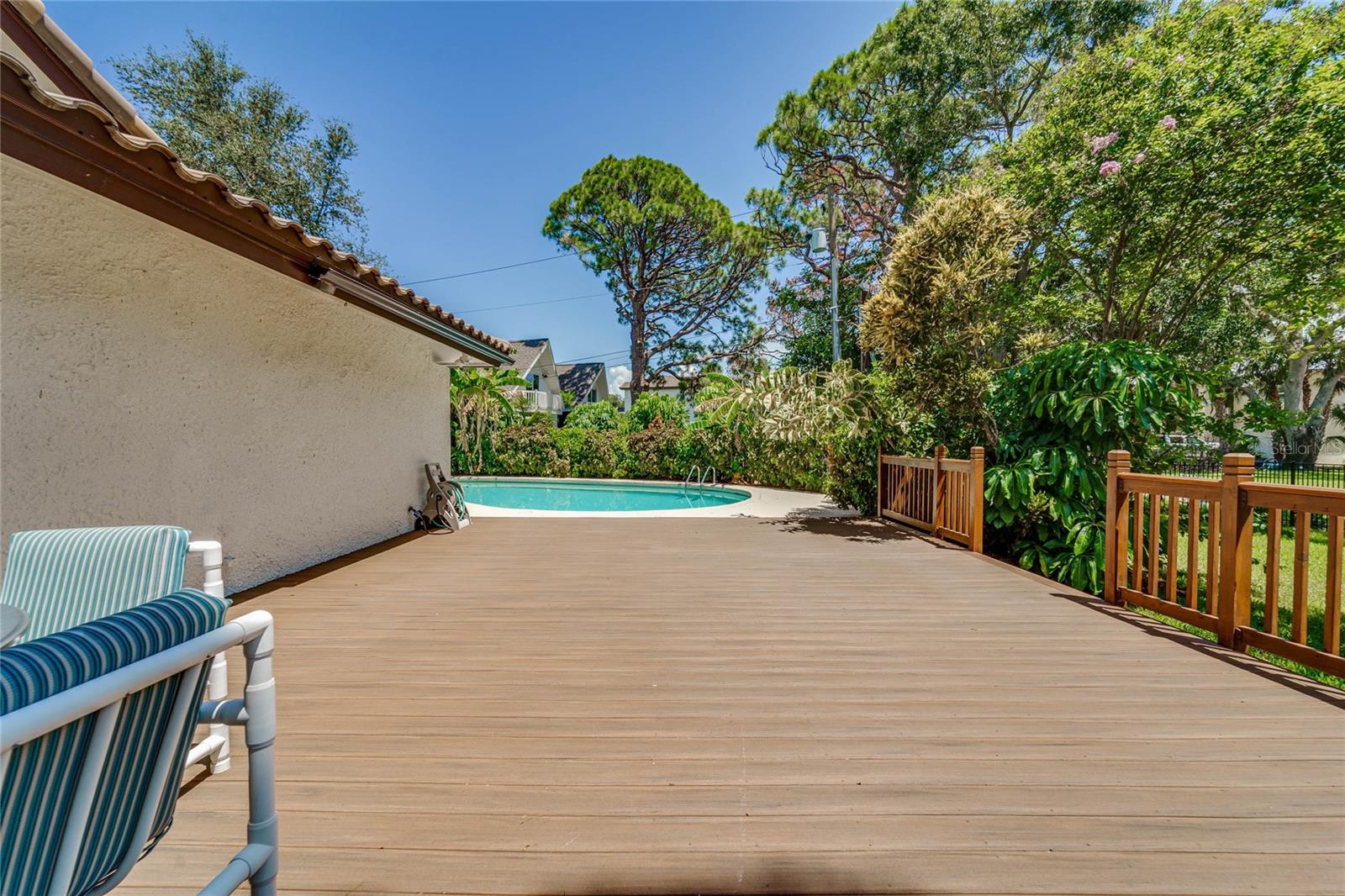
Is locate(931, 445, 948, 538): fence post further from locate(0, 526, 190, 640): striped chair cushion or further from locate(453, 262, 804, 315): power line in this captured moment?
locate(453, 262, 804, 315): power line

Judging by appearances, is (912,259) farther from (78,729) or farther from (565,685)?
(78,729)

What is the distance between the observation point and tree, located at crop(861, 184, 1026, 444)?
235 inches

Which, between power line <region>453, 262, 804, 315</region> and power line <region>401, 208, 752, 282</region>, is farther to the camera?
power line <region>453, 262, 804, 315</region>

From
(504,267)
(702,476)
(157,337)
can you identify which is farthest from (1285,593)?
(504,267)

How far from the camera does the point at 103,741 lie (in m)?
0.85

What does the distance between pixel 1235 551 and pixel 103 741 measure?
4.60 meters

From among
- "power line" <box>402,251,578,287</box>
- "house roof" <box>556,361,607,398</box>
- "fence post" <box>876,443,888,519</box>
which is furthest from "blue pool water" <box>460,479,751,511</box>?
"house roof" <box>556,361,607,398</box>

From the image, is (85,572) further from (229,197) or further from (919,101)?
(919,101)

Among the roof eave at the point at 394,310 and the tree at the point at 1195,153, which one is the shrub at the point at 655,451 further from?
the tree at the point at 1195,153

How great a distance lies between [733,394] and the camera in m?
7.64

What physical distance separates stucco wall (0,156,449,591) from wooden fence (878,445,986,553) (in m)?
6.45

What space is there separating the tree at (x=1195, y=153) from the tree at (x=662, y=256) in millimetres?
11966

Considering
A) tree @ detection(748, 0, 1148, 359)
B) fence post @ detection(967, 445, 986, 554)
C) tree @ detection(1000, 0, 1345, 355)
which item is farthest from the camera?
tree @ detection(748, 0, 1148, 359)

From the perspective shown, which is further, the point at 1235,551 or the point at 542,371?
the point at 542,371
